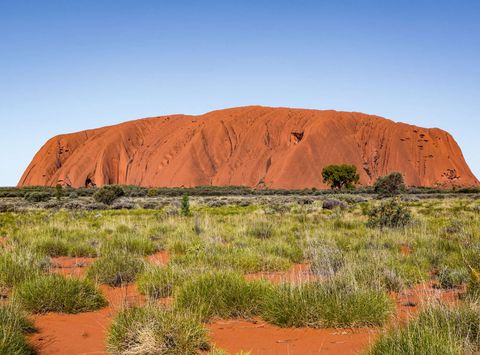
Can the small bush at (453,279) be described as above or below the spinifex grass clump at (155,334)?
below

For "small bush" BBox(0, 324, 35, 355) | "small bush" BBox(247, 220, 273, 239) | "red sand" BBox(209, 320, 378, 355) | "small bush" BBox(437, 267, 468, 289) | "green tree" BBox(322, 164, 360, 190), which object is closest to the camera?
"small bush" BBox(0, 324, 35, 355)

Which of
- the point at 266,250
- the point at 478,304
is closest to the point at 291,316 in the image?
the point at 478,304

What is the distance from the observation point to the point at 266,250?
32.9 ft

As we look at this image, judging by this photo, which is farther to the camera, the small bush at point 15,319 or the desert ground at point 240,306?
the small bush at point 15,319

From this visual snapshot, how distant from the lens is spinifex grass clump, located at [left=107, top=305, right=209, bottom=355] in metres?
4.11

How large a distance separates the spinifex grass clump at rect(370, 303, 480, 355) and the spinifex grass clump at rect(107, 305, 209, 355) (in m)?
1.71

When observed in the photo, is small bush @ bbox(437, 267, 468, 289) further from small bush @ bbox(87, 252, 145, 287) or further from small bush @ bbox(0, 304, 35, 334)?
small bush @ bbox(0, 304, 35, 334)

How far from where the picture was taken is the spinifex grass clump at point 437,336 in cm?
345

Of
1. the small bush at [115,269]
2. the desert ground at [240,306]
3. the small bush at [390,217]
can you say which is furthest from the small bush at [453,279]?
the small bush at [390,217]

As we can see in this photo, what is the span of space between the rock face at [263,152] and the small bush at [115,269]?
7671 cm

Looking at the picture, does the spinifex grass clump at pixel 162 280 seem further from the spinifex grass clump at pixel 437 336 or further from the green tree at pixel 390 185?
the green tree at pixel 390 185

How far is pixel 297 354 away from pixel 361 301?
126 centimetres

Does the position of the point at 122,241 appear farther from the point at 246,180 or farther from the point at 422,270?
the point at 246,180

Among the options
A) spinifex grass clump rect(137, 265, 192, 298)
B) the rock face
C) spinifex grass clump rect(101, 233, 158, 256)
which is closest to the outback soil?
spinifex grass clump rect(137, 265, 192, 298)
